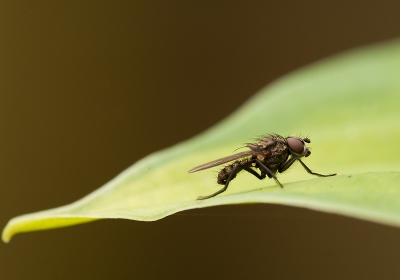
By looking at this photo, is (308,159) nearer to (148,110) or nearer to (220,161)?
(220,161)

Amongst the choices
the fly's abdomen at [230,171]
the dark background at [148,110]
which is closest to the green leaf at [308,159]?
the fly's abdomen at [230,171]

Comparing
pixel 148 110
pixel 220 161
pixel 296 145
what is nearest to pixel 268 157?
pixel 296 145

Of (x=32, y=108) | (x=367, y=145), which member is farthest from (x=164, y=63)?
(x=367, y=145)

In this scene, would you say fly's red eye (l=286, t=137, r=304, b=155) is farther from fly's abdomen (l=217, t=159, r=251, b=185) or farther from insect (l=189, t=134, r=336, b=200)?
fly's abdomen (l=217, t=159, r=251, b=185)

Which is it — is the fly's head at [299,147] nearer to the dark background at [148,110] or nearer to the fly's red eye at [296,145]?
the fly's red eye at [296,145]

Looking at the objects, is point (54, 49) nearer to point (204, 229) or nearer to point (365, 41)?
point (204, 229)


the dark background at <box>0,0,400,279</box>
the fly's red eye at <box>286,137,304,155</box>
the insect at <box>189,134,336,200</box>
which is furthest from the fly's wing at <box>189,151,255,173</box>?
the dark background at <box>0,0,400,279</box>
